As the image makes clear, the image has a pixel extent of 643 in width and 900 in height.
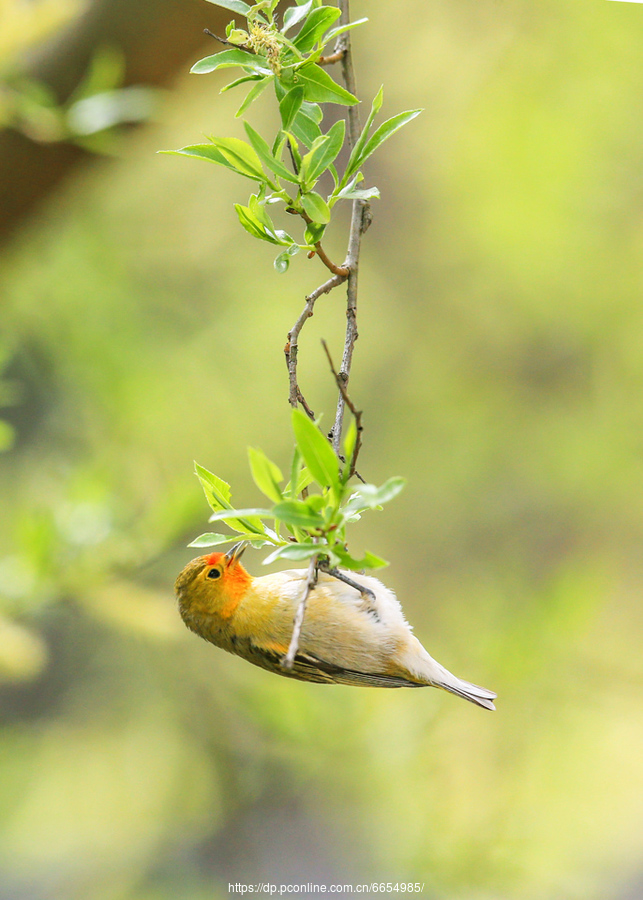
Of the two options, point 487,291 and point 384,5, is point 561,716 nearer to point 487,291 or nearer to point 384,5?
point 487,291

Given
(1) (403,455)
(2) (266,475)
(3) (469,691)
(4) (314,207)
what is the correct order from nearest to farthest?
(2) (266,475) → (4) (314,207) → (3) (469,691) → (1) (403,455)

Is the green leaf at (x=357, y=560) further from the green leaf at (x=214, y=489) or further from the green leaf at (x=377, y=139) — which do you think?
the green leaf at (x=377, y=139)

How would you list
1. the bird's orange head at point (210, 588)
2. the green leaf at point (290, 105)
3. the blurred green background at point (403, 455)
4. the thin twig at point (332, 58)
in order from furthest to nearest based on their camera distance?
the blurred green background at point (403, 455)
the bird's orange head at point (210, 588)
the thin twig at point (332, 58)
the green leaf at point (290, 105)

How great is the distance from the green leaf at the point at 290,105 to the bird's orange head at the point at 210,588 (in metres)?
1.18

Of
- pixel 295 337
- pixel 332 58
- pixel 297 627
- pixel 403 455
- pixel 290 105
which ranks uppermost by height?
pixel 403 455

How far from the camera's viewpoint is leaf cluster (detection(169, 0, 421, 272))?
1.00 meters

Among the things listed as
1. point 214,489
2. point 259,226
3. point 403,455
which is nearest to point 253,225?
point 259,226

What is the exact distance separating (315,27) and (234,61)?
14 centimetres

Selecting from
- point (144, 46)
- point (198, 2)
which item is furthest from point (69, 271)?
point (198, 2)

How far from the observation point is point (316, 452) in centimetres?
87

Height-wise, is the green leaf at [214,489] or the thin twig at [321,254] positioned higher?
the thin twig at [321,254]

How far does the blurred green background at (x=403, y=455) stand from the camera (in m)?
4.34

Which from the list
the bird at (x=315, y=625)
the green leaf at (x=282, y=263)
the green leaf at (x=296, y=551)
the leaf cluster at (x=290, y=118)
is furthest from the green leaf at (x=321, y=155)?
the bird at (x=315, y=625)

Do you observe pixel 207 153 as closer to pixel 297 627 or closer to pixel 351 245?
pixel 351 245
